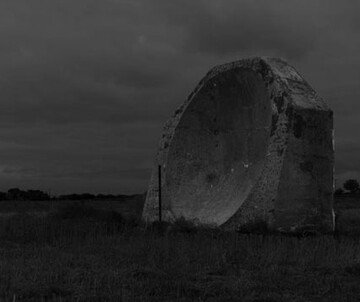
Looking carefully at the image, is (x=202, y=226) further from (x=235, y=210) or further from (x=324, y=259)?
(x=324, y=259)

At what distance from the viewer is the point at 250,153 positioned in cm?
1794

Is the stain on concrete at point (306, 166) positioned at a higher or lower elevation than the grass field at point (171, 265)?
higher

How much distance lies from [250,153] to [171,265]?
8651 millimetres

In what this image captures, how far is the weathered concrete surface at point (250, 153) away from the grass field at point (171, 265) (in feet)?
2.77

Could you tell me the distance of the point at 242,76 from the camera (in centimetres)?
1728

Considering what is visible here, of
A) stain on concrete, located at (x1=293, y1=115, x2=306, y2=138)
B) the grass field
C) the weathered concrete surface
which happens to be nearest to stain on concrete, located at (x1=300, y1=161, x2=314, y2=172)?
the weathered concrete surface

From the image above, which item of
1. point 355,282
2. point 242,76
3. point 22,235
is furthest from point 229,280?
point 242,76

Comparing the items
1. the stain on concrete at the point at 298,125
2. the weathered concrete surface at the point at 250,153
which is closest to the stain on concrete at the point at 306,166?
the weathered concrete surface at the point at 250,153

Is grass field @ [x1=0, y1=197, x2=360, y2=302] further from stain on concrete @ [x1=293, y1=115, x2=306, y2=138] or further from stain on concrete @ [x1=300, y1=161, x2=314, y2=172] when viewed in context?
stain on concrete @ [x1=293, y1=115, x2=306, y2=138]

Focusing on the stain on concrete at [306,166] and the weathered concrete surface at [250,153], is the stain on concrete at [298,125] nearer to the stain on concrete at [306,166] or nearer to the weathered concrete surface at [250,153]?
the weathered concrete surface at [250,153]

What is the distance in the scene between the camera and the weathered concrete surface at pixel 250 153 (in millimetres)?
14719

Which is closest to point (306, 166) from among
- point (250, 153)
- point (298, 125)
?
point (298, 125)

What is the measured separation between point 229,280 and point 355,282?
1.63m

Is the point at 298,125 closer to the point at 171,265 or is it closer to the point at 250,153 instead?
the point at 250,153
